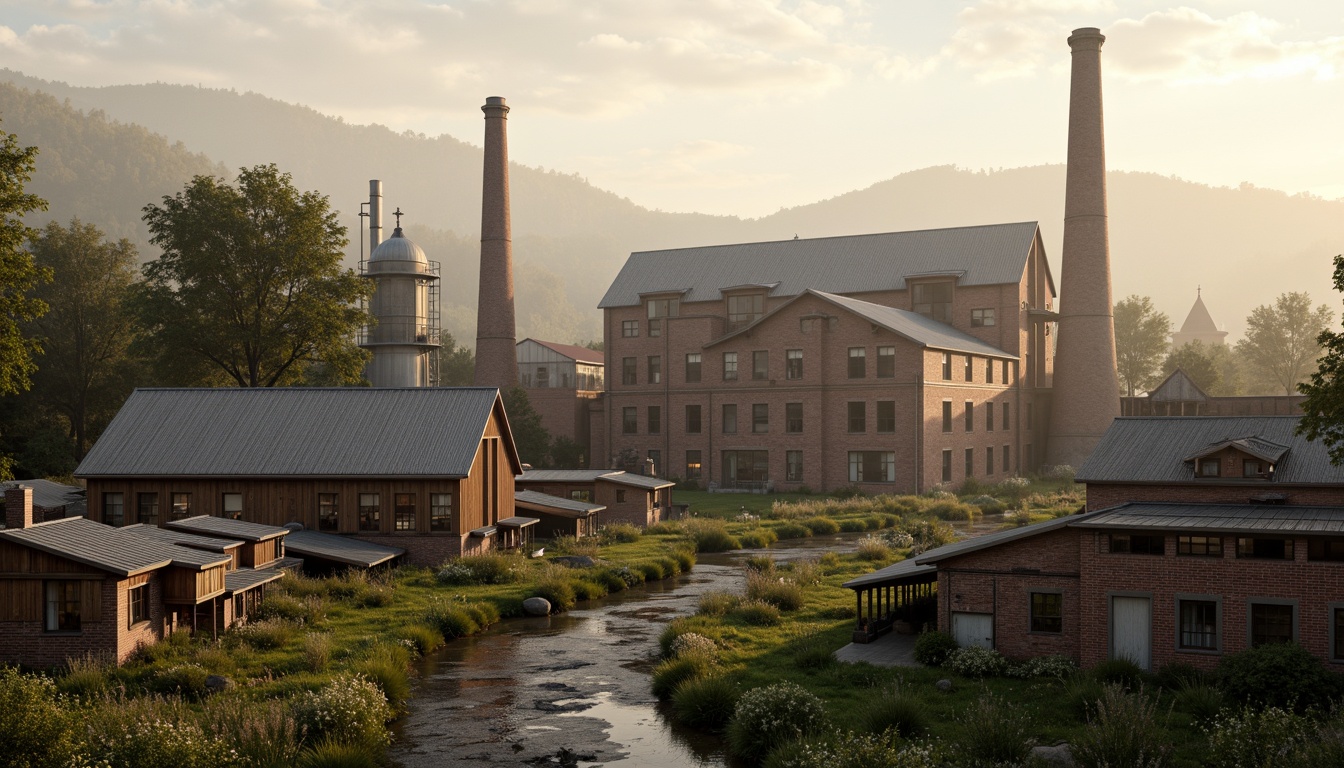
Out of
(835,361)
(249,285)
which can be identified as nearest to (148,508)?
(249,285)

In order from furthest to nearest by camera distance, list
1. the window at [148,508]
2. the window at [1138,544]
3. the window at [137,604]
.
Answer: the window at [148,508] < the window at [137,604] < the window at [1138,544]

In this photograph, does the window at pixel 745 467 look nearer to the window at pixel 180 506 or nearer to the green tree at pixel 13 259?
the window at pixel 180 506

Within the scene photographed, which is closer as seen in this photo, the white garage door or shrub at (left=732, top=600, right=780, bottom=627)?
the white garage door

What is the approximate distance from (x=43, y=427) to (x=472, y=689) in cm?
5688

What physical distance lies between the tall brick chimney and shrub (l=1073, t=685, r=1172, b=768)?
2293 cm

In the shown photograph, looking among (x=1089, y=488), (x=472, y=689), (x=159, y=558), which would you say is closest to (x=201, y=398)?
(x=159, y=558)

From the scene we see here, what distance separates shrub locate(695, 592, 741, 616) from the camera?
102 ft

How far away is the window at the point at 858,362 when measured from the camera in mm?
65625

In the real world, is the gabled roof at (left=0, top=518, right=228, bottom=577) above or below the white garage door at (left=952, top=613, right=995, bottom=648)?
above

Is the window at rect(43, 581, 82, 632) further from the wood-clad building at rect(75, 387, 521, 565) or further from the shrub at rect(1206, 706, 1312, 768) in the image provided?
the shrub at rect(1206, 706, 1312, 768)

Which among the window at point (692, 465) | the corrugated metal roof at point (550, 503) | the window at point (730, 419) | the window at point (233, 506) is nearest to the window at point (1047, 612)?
the corrugated metal roof at point (550, 503)

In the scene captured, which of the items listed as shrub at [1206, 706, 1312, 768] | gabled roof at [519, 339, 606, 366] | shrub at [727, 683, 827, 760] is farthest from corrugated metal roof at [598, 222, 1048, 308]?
shrub at [1206, 706, 1312, 768]

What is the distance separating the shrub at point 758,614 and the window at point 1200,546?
35.7ft

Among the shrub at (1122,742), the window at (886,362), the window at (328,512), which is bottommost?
the shrub at (1122,742)
